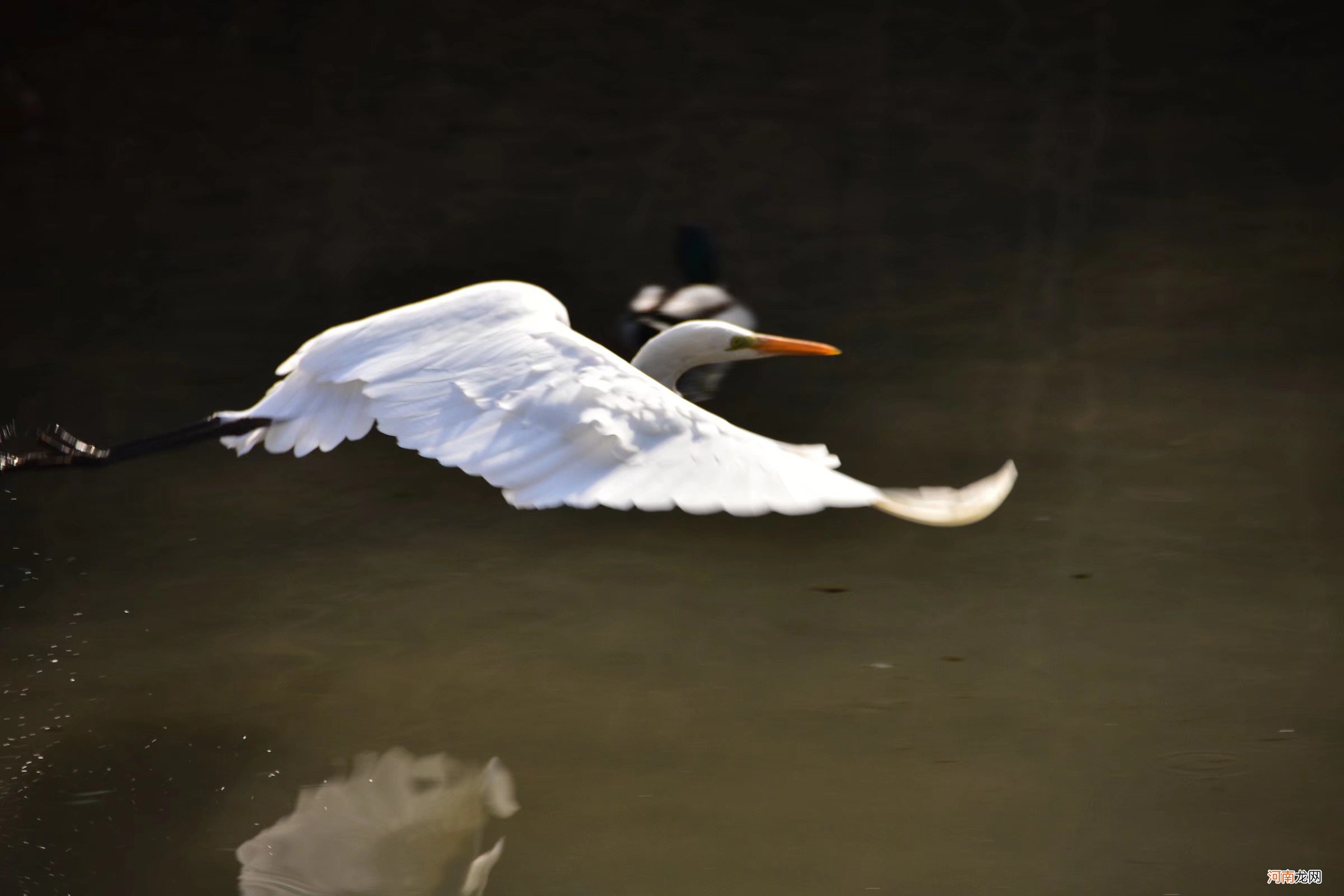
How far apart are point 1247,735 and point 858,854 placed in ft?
2.54

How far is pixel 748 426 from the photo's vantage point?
3832 millimetres

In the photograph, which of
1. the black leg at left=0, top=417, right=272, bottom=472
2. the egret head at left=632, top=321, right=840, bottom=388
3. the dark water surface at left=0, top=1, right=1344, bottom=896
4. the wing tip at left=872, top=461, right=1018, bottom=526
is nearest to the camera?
the wing tip at left=872, top=461, right=1018, bottom=526

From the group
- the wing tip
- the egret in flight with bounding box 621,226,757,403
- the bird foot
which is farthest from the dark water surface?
the wing tip

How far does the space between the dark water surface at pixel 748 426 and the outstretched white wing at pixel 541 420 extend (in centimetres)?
62

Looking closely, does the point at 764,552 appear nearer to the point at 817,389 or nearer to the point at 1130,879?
the point at 817,389

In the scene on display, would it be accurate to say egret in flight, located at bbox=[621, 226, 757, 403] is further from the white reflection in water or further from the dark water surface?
the white reflection in water

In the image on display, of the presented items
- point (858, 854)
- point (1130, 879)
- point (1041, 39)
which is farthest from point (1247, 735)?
point (1041, 39)

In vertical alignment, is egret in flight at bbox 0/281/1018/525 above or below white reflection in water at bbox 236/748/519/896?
above

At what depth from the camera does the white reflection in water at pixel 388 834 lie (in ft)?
7.00

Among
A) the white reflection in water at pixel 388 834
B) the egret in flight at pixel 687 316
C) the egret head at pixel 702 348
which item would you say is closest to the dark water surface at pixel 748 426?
the white reflection in water at pixel 388 834

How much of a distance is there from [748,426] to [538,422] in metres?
1.93

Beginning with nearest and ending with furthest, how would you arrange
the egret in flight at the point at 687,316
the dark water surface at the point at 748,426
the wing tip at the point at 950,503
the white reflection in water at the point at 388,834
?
the wing tip at the point at 950,503, the white reflection in water at the point at 388,834, the dark water surface at the point at 748,426, the egret in flight at the point at 687,316

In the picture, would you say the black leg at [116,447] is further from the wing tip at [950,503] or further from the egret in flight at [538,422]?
the wing tip at [950,503]

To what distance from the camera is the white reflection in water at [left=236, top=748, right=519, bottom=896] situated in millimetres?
2135
